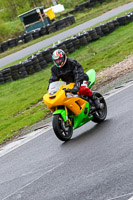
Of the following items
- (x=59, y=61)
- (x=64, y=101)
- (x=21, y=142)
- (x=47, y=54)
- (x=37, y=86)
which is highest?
(x=59, y=61)

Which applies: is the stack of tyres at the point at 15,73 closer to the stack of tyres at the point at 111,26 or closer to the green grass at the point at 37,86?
the green grass at the point at 37,86

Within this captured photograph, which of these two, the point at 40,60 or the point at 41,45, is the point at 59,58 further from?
the point at 41,45

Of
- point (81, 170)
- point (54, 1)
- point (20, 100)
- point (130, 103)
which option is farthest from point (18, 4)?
point (81, 170)

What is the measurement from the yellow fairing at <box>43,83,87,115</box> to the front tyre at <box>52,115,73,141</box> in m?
0.31

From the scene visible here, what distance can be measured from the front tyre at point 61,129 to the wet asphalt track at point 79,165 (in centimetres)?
15

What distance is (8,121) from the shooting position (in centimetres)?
1509

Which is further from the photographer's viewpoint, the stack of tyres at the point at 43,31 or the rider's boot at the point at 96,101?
the stack of tyres at the point at 43,31

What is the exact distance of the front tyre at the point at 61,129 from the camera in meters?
9.09

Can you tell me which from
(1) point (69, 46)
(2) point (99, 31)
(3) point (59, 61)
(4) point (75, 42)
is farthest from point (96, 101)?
(2) point (99, 31)

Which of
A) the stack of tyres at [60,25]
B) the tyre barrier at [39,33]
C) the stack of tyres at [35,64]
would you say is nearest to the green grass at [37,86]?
the stack of tyres at [35,64]

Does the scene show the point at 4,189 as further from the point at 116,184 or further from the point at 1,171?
the point at 116,184

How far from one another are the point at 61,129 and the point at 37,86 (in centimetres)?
1035

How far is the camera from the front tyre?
29.8 ft

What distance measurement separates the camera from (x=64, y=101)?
9461 millimetres
